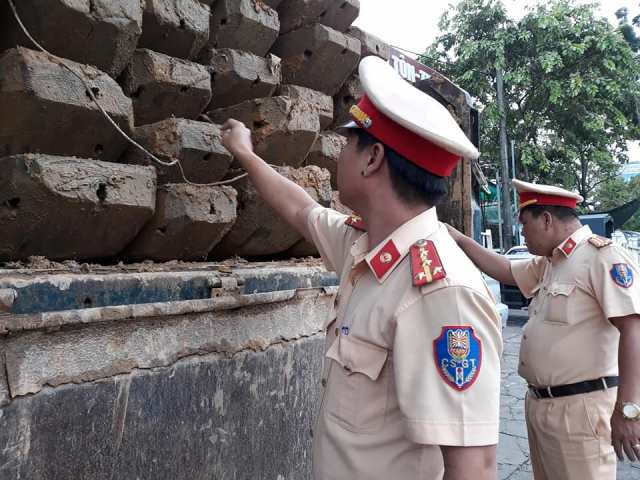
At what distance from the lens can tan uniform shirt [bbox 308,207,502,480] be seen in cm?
115

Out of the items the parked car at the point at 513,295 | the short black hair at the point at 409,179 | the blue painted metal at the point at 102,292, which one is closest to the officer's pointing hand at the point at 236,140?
the blue painted metal at the point at 102,292

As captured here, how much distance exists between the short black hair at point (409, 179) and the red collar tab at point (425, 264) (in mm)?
121

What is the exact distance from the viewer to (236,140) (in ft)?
6.07

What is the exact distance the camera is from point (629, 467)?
3.98 m

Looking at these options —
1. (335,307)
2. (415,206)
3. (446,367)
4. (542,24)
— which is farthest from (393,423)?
(542,24)

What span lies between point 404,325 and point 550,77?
15592 millimetres

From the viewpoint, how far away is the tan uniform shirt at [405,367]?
115 cm

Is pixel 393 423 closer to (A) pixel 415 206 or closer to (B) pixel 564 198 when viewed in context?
(A) pixel 415 206

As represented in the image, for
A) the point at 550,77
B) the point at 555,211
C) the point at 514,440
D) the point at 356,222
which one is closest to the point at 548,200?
the point at 555,211

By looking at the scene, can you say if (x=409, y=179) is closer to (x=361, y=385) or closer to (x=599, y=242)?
(x=361, y=385)

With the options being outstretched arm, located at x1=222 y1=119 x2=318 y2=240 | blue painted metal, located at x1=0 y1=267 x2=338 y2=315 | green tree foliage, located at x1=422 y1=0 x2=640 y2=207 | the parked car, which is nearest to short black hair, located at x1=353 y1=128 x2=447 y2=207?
outstretched arm, located at x1=222 y1=119 x2=318 y2=240

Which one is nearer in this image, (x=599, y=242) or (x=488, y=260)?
(x=599, y=242)

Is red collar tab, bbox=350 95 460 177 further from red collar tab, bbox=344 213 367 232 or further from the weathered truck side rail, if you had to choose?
the weathered truck side rail

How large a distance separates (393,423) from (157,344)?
29.8 inches
